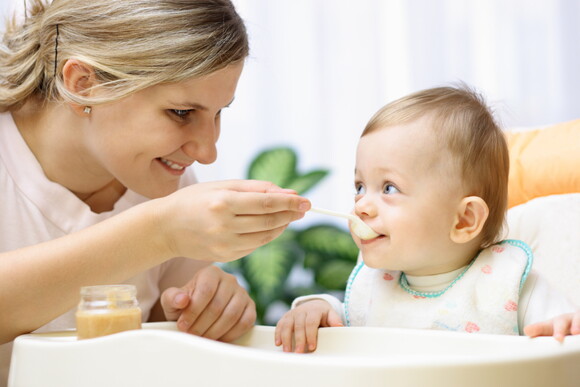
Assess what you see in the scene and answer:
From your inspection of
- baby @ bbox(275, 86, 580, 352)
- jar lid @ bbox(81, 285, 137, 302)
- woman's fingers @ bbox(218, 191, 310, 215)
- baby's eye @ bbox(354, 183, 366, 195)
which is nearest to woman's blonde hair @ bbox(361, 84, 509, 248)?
baby @ bbox(275, 86, 580, 352)

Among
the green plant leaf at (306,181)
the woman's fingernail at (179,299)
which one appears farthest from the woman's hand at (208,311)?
the green plant leaf at (306,181)

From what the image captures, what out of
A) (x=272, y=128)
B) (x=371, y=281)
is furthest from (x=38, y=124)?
(x=272, y=128)

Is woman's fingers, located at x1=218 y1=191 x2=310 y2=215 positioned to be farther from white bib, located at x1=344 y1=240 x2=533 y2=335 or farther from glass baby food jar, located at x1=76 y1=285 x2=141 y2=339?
white bib, located at x1=344 y1=240 x2=533 y2=335

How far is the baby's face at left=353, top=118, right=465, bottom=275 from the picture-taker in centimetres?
119

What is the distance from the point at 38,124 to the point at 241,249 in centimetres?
65

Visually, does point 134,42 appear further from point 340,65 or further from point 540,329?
point 340,65

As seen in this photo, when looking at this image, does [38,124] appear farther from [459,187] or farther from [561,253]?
[561,253]

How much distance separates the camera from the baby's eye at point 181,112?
133cm

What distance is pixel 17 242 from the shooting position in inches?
54.8

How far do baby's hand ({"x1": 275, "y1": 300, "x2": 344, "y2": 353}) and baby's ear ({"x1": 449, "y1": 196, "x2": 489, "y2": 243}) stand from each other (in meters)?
0.27

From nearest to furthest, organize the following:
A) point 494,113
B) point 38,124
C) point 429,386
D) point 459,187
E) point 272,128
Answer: point 429,386 → point 459,187 → point 494,113 → point 38,124 → point 272,128

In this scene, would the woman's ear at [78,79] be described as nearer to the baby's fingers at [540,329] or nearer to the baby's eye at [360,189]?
the baby's eye at [360,189]

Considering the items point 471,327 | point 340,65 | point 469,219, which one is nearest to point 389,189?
point 469,219

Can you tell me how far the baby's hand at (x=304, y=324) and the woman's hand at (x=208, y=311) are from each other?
0.07 metres
